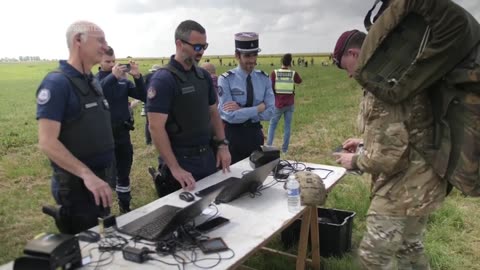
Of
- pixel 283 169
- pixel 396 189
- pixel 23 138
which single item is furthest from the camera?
pixel 23 138

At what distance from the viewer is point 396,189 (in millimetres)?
2512

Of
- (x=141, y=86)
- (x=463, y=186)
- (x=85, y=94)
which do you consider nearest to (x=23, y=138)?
(x=141, y=86)

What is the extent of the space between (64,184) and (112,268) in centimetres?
93

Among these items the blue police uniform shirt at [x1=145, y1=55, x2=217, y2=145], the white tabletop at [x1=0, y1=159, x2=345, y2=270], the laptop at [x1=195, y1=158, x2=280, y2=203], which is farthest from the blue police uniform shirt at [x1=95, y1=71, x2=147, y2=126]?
the laptop at [x1=195, y1=158, x2=280, y2=203]

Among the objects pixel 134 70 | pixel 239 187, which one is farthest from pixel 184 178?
pixel 134 70

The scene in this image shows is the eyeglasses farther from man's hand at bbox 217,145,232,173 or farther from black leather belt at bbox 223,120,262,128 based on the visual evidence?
black leather belt at bbox 223,120,262,128

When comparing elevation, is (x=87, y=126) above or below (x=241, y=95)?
below

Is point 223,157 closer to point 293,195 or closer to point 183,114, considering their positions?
point 183,114

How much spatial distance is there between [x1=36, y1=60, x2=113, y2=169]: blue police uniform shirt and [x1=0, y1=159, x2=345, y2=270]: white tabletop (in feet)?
2.60

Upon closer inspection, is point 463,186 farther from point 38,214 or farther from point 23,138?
point 23,138

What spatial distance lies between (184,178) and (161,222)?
2.32 ft

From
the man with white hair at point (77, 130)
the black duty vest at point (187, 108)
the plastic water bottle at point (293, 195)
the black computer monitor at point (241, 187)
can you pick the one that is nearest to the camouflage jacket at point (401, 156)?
the plastic water bottle at point (293, 195)

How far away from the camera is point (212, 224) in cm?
264

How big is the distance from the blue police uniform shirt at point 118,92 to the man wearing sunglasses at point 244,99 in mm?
1510
